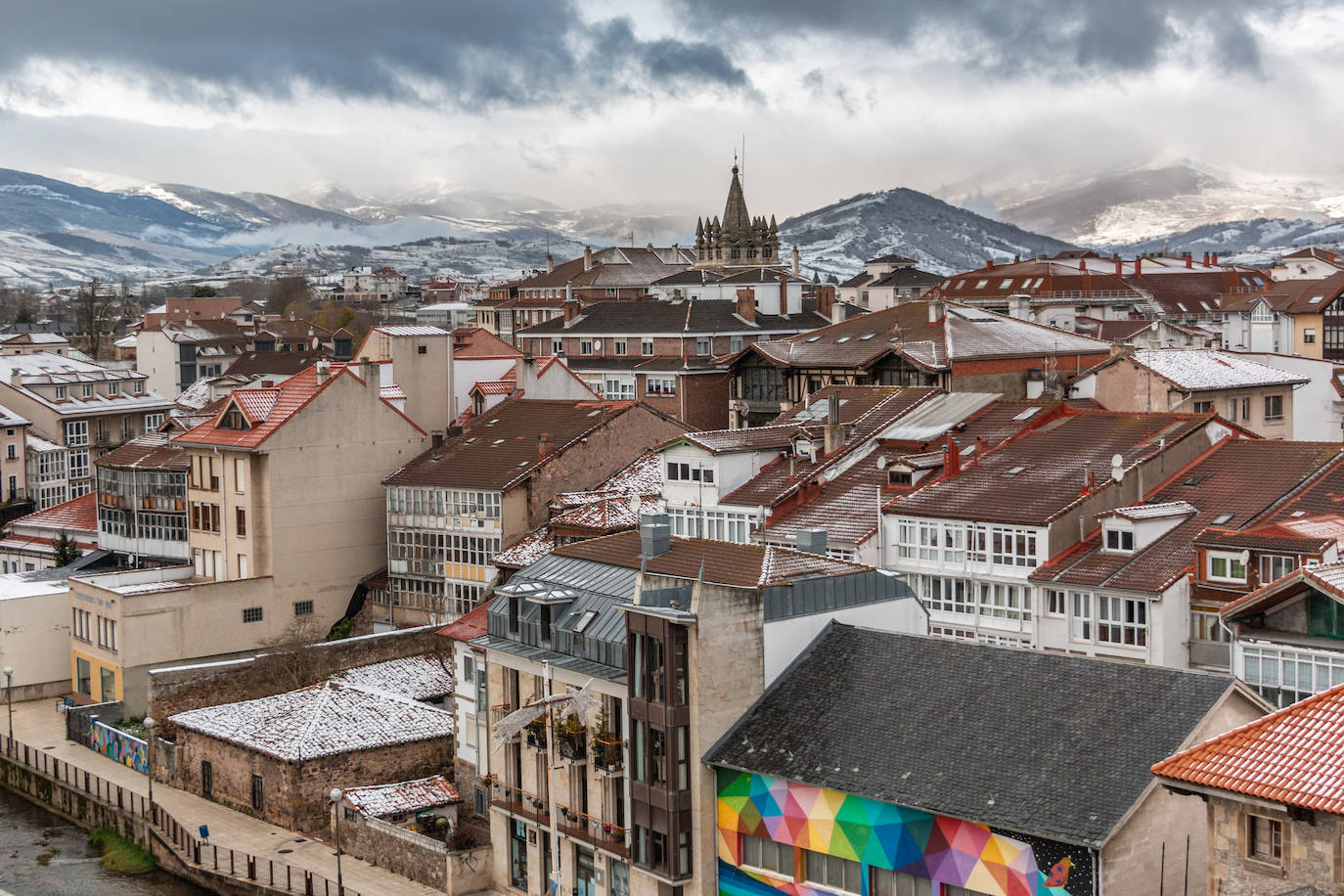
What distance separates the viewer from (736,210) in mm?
171500

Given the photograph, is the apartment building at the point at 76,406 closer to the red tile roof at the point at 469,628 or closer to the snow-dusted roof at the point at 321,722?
the snow-dusted roof at the point at 321,722

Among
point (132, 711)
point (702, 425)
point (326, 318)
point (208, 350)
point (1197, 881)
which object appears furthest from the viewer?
point (326, 318)

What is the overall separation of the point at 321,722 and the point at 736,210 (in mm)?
127069

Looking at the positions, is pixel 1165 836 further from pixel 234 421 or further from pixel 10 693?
pixel 10 693

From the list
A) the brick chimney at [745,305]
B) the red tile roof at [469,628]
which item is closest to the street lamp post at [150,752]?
the red tile roof at [469,628]

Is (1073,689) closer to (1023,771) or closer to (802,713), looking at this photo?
(1023,771)

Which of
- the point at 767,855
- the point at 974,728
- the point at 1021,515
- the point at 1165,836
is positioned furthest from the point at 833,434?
A: the point at 1165,836

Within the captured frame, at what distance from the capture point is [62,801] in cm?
5288

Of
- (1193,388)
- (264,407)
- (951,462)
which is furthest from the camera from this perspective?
(264,407)

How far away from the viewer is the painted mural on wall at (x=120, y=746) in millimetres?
53094

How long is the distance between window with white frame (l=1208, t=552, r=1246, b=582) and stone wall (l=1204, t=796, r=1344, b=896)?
1807cm

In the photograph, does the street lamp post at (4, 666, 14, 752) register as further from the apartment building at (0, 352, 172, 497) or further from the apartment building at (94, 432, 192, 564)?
the apartment building at (0, 352, 172, 497)

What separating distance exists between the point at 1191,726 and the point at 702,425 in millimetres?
48157

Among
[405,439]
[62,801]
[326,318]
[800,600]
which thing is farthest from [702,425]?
[326,318]
